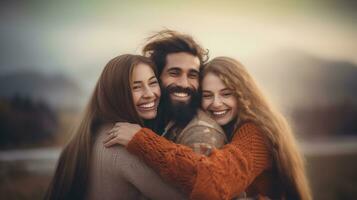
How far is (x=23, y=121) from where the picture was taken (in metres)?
3.30

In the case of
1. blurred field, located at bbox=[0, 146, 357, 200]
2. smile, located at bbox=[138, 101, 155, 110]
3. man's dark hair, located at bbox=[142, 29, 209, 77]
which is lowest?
blurred field, located at bbox=[0, 146, 357, 200]

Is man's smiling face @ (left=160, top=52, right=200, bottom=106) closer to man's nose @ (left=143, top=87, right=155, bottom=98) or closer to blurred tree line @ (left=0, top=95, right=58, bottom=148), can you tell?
man's nose @ (left=143, top=87, right=155, bottom=98)

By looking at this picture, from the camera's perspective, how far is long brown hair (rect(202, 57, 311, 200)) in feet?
9.85

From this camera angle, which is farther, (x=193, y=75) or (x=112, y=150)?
(x=193, y=75)

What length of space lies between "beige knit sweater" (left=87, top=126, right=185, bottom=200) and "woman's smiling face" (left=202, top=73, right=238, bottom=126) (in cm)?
54

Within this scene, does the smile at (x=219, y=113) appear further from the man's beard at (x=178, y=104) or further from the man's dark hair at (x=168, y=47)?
the man's dark hair at (x=168, y=47)

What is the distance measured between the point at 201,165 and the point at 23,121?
1.27 metres

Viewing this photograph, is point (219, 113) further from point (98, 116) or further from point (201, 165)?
point (98, 116)

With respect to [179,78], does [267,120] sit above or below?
below

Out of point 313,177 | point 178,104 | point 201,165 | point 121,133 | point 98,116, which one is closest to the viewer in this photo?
point 201,165

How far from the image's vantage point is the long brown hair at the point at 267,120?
300cm

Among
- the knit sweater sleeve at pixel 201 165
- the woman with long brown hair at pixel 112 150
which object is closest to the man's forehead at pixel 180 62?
the woman with long brown hair at pixel 112 150

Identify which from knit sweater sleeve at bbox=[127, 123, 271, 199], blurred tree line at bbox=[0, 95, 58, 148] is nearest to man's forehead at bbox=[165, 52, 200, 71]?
knit sweater sleeve at bbox=[127, 123, 271, 199]

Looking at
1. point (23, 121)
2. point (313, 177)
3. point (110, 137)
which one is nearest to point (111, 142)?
point (110, 137)
